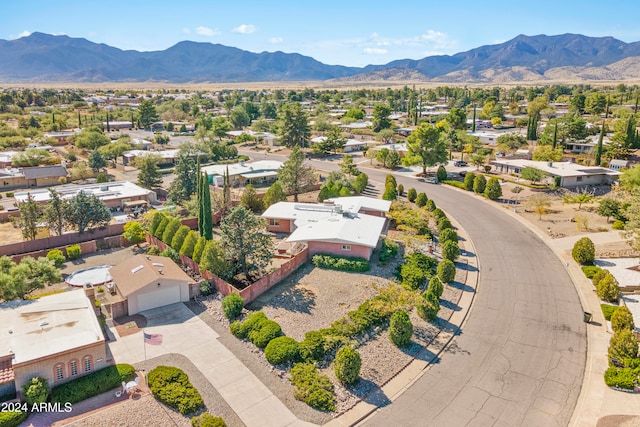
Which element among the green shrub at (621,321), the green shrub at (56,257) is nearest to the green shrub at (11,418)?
the green shrub at (56,257)

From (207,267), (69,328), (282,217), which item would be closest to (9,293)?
(69,328)

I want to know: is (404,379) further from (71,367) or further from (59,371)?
(59,371)

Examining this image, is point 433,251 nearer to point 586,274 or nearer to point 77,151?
point 586,274

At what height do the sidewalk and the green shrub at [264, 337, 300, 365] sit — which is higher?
the green shrub at [264, 337, 300, 365]

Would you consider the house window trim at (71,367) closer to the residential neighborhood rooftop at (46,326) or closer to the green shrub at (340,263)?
the residential neighborhood rooftop at (46,326)

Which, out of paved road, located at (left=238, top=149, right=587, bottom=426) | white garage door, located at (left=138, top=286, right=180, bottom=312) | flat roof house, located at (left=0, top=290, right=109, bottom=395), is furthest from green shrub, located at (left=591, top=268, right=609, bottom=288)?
flat roof house, located at (left=0, top=290, right=109, bottom=395)

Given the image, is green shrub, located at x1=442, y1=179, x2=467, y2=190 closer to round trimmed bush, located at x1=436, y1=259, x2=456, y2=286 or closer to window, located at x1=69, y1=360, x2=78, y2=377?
round trimmed bush, located at x1=436, y1=259, x2=456, y2=286
